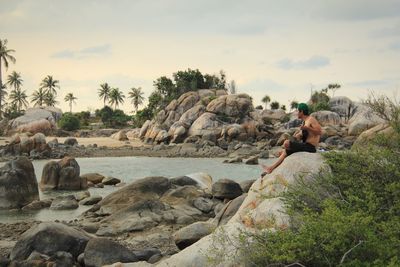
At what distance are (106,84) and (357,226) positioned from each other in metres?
109

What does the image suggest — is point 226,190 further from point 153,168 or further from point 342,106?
point 342,106

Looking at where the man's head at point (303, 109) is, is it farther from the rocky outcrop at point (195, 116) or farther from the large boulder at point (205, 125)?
the large boulder at point (205, 125)

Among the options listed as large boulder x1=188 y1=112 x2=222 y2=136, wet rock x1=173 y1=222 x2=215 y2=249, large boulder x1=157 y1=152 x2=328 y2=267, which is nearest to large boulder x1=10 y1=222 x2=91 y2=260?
wet rock x1=173 y1=222 x2=215 y2=249

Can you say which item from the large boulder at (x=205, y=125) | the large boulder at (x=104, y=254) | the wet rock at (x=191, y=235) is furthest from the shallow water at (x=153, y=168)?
the large boulder at (x=205, y=125)

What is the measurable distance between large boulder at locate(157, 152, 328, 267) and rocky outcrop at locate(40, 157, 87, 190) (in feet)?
60.3

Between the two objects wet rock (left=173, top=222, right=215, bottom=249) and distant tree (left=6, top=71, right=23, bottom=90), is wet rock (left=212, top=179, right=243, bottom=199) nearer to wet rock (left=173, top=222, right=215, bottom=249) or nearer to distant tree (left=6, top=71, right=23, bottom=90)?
wet rock (left=173, top=222, right=215, bottom=249)

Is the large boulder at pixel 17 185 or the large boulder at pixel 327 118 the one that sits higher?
the large boulder at pixel 327 118

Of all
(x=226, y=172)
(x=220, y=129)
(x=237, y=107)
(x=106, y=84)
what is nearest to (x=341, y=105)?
(x=237, y=107)

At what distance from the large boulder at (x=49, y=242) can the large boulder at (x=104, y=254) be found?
0.88 m

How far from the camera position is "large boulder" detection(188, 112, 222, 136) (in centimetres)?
6097

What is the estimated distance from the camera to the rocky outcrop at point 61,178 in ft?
87.5

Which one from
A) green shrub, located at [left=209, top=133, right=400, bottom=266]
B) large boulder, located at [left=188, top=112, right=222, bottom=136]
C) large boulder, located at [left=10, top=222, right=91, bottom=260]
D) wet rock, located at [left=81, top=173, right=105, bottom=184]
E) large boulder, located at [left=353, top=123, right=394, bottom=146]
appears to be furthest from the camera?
large boulder, located at [left=188, top=112, right=222, bottom=136]

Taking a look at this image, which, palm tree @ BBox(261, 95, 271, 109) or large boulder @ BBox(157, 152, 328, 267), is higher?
palm tree @ BBox(261, 95, 271, 109)

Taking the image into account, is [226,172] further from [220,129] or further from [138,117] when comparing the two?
[138,117]
